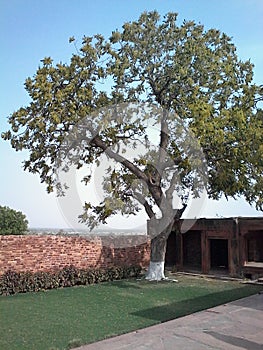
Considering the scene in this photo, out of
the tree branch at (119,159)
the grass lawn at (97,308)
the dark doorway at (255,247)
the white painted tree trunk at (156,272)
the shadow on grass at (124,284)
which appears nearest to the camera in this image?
the grass lawn at (97,308)

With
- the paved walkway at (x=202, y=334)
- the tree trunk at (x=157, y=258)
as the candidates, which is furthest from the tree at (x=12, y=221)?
the paved walkway at (x=202, y=334)

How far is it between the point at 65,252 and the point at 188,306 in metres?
4.85

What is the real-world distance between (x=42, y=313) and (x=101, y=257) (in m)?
5.39

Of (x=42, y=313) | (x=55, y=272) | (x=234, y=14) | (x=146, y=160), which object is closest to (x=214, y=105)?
(x=146, y=160)

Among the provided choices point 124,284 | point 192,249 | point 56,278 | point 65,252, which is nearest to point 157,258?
point 124,284

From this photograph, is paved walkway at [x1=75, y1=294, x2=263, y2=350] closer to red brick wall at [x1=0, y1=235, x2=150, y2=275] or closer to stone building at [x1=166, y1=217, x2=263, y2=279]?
red brick wall at [x1=0, y1=235, x2=150, y2=275]

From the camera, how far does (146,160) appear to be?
12.4 m

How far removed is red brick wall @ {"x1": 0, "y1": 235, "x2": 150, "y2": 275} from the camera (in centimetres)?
1048

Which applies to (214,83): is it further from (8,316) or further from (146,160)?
(8,316)

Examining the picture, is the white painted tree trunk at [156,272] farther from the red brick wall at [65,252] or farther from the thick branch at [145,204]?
the thick branch at [145,204]

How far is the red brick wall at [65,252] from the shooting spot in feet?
Answer: 34.4

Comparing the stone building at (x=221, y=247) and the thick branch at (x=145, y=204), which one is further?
the stone building at (x=221, y=247)

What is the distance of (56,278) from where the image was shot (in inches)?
429

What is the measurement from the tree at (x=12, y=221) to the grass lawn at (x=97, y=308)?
15.0m
